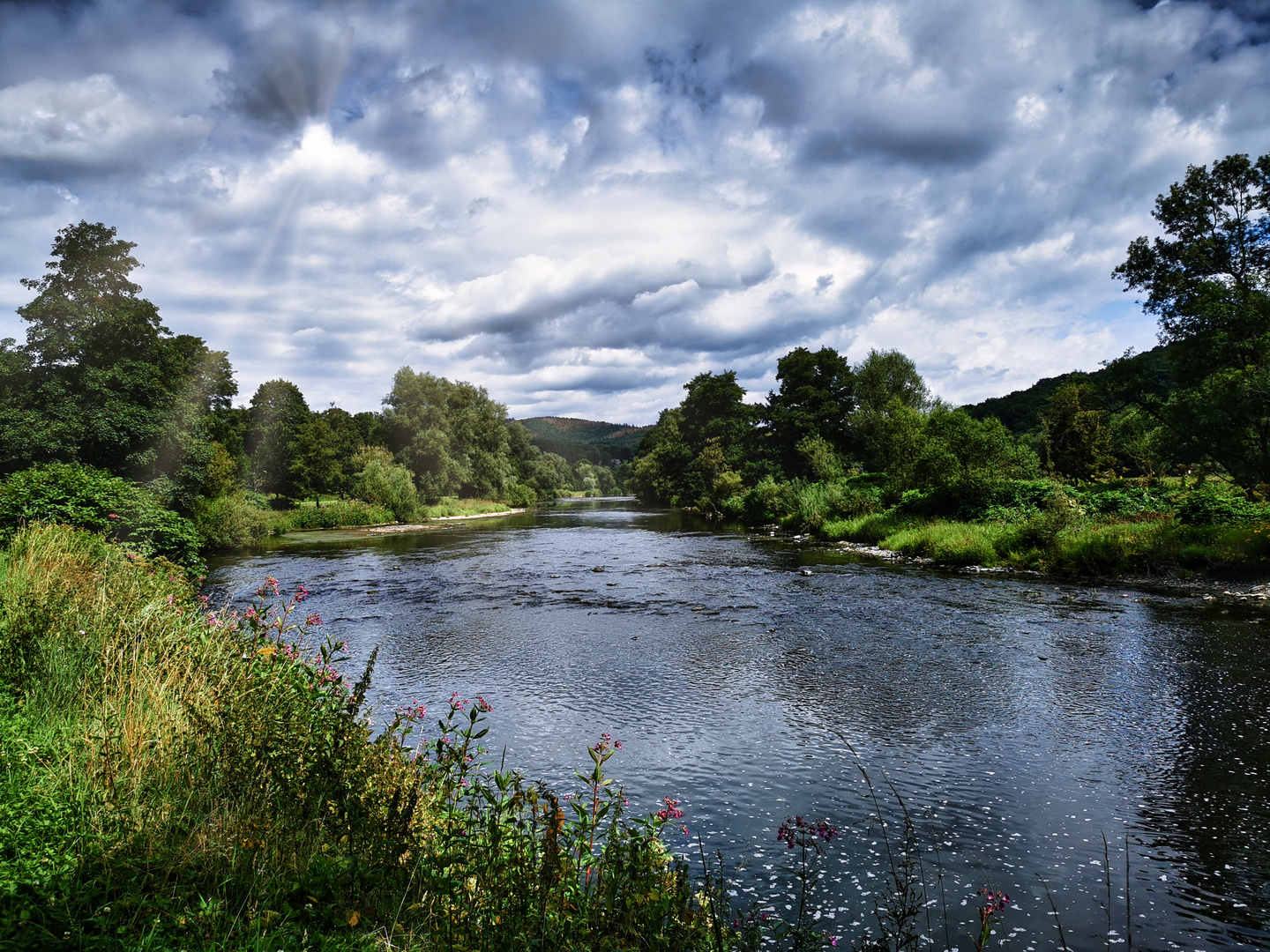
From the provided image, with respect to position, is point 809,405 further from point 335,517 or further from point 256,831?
point 256,831

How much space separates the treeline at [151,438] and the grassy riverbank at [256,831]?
426 inches

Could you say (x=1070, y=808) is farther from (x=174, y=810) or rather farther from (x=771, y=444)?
(x=771, y=444)

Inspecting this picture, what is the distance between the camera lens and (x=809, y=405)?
207 ft

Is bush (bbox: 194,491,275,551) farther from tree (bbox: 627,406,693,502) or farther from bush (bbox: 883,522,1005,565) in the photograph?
tree (bbox: 627,406,693,502)

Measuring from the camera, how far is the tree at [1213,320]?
20.7 meters

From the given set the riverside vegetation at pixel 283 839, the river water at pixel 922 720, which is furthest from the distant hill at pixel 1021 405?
the riverside vegetation at pixel 283 839

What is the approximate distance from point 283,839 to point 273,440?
71379 millimetres

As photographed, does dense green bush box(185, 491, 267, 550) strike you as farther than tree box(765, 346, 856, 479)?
No

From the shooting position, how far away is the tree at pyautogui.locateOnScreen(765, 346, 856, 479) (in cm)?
6178

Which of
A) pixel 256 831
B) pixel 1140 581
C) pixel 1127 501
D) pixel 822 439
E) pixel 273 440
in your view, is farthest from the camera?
pixel 273 440

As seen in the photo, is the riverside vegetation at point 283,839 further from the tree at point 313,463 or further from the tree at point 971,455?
the tree at point 313,463

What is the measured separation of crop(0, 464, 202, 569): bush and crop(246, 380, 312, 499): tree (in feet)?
169

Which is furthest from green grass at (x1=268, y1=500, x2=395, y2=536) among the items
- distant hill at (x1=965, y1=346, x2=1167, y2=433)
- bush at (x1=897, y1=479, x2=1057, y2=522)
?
distant hill at (x1=965, y1=346, x2=1167, y2=433)

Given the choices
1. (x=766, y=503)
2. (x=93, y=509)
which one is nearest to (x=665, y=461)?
(x=766, y=503)
